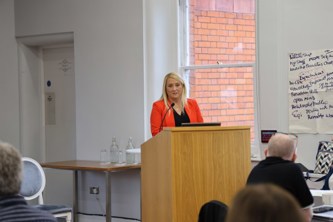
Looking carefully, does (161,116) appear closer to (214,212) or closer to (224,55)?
(224,55)

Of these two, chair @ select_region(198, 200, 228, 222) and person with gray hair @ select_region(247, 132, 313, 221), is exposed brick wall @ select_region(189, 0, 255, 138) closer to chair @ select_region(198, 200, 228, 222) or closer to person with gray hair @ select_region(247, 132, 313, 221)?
person with gray hair @ select_region(247, 132, 313, 221)

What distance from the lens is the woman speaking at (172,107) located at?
15.4 ft

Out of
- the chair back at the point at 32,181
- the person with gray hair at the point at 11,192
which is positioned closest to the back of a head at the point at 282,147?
the person with gray hair at the point at 11,192

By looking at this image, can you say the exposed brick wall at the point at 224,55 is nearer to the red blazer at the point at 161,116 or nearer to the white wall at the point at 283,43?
the white wall at the point at 283,43

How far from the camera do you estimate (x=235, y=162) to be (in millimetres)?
3746

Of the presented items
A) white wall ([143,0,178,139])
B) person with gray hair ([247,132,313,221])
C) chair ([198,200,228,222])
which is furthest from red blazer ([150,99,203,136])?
chair ([198,200,228,222])

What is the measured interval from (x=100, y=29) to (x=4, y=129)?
191 cm

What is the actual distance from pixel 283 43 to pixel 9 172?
3688 millimetres

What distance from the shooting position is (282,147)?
3.28m

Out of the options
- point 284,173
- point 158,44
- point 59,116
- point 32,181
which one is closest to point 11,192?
point 284,173

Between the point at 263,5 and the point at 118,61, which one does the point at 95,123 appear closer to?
the point at 118,61

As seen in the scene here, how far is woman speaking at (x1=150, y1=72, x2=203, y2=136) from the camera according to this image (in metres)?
4.69

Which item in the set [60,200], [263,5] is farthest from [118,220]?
[263,5]

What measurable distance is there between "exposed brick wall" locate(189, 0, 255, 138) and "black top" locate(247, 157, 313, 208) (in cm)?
272
